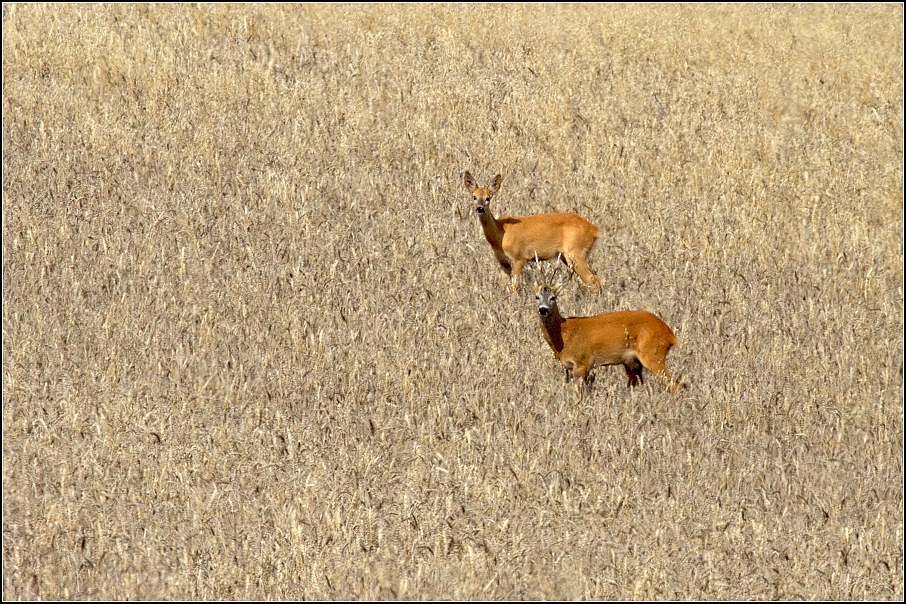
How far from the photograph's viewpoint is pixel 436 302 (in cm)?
934

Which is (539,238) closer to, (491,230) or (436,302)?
(491,230)

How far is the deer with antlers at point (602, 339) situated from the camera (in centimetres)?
831

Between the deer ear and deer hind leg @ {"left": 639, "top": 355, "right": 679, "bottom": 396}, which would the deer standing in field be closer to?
the deer ear

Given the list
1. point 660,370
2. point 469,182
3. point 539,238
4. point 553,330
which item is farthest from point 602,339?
point 469,182

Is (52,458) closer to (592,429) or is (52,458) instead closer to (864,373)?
(592,429)

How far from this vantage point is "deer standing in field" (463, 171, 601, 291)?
33.7 feet

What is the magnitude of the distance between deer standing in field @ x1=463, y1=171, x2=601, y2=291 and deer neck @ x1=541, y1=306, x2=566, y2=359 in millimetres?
1636

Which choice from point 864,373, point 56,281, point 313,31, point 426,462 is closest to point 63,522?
point 426,462

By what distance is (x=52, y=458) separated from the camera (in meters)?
7.01

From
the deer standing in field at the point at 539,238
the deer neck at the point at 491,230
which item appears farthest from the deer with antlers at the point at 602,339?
the deer neck at the point at 491,230

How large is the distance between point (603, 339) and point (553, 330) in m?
0.37

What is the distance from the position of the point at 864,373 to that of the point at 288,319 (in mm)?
4258

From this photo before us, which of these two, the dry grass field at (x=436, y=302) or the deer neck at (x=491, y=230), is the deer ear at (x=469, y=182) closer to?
the dry grass field at (x=436, y=302)

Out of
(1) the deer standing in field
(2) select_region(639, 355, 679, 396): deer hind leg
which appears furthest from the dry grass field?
(1) the deer standing in field
